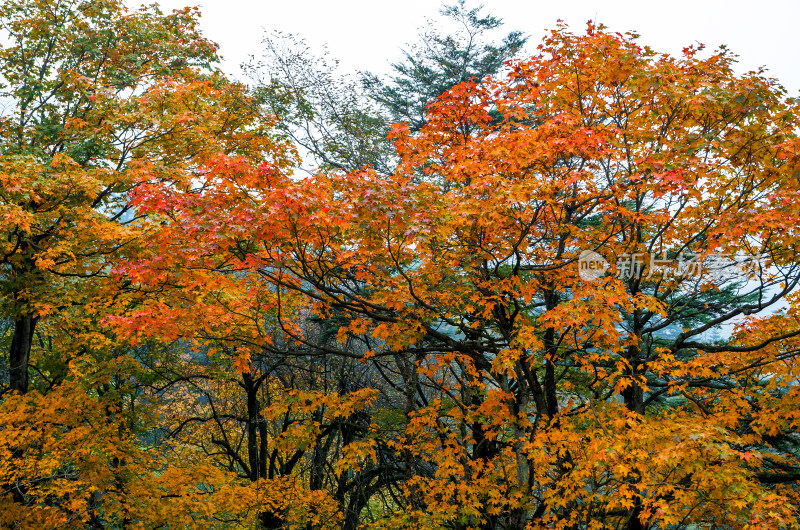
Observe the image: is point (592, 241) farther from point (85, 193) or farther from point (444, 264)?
point (85, 193)

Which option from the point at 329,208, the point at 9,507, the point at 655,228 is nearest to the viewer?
the point at 329,208

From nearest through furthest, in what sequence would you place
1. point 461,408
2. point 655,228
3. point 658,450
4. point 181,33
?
point 658,450 → point 655,228 → point 461,408 → point 181,33

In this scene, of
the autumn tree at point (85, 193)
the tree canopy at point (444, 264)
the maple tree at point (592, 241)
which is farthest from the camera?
the autumn tree at point (85, 193)

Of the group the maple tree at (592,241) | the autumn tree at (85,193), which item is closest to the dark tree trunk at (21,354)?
the autumn tree at (85,193)

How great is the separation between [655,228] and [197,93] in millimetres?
9439

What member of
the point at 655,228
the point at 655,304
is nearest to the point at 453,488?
the point at 655,304

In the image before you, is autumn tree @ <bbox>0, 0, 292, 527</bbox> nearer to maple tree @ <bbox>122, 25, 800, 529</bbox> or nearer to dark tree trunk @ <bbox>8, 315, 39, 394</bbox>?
dark tree trunk @ <bbox>8, 315, 39, 394</bbox>

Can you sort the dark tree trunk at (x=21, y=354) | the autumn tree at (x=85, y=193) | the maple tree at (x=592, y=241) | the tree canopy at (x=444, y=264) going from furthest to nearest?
1. the dark tree trunk at (x=21, y=354)
2. the autumn tree at (x=85, y=193)
3. the tree canopy at (x=444, y=264)
4. the maple tree at (x=592, y=241)

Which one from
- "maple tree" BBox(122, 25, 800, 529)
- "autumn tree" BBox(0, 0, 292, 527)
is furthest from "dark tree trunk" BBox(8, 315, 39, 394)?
"maple tree" BBox(122, 25, 800, 529)

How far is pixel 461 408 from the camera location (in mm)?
10180

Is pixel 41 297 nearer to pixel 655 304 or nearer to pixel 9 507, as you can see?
pixel 9 507

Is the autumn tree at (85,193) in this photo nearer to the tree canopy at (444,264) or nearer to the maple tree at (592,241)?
the tree canopy at (444,264)

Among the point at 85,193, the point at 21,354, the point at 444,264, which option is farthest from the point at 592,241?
the point at 21,354

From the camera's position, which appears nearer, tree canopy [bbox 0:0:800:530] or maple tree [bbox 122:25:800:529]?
maple tree [bbox 122:25:800:529]
